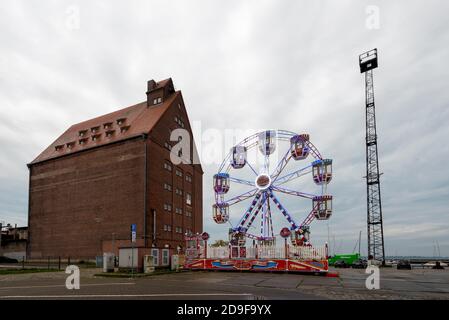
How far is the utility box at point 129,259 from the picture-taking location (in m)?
31.8

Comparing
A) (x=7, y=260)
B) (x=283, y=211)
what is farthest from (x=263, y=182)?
(x=7, y=260)

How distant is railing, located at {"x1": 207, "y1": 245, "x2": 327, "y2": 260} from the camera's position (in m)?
32.8

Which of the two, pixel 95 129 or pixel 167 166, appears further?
pixel 95 129

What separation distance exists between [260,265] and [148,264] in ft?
33.6

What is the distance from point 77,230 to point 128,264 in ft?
98.7

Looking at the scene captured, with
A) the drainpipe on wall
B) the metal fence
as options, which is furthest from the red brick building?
the metal fence

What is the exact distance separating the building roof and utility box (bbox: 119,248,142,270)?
24.5 m

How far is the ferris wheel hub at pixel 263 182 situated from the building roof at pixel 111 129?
1996 centimetres

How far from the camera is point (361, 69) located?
233 ft

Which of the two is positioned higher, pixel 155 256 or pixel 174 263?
pixel 155 256

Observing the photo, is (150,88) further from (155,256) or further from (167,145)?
(155,256)

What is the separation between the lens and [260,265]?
3462 centimetres
